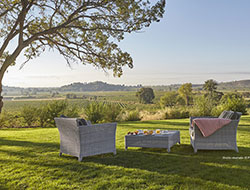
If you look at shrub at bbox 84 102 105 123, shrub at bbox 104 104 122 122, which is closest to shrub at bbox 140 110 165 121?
shrub at bbox 104 104 122 122

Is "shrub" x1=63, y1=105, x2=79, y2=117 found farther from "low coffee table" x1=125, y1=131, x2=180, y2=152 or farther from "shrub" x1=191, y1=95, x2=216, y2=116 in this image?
"low coffee table" x1=125, y1=131, x2=180, y2=152

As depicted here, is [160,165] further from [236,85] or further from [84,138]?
[236,85]

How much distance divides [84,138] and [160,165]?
1.44 metres

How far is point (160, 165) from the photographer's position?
3.87 meters

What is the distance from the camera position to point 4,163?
13.9 feet

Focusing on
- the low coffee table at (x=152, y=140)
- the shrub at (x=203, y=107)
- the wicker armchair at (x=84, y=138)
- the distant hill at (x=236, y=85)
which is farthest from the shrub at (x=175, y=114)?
the distant hill at (x=236, y=85)

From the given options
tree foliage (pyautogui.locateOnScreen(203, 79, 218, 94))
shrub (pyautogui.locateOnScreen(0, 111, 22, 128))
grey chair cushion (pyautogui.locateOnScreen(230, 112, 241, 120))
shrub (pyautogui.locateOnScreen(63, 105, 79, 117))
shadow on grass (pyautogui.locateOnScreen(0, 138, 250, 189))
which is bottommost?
shrub (pyautogui.locateOnScreen(0, 111, 22, 128))

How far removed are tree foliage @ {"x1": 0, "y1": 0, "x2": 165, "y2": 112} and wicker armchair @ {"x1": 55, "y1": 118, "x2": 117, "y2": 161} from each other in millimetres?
2409

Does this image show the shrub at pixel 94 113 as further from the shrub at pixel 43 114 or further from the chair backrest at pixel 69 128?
the chair backrest at pixel 69 128

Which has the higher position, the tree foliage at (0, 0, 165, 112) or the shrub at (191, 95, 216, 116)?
the tree foliage at (0, 0, 165, 112)

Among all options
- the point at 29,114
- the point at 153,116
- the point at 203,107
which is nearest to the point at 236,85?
the point at 203,107

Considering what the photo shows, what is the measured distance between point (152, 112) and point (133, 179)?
11271mm

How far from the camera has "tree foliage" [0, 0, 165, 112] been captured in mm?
5867

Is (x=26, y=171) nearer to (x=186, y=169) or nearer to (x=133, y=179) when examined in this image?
(x=133, y=179)
